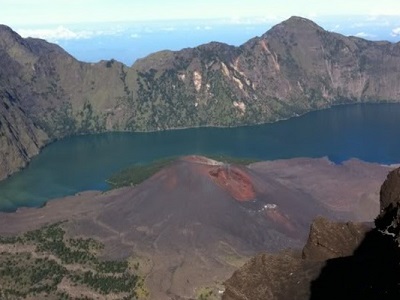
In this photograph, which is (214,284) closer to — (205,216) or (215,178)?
(205,216)

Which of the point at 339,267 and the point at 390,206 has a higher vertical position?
the point at 390,206

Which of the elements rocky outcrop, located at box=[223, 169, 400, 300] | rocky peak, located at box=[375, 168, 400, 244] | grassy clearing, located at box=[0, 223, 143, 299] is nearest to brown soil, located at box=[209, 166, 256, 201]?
grassy clearing, located at box=[0, 223, 143, 299]

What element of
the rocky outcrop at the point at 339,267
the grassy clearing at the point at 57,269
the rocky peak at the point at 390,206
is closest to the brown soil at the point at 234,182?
the grassy clearing at the point at 57,269

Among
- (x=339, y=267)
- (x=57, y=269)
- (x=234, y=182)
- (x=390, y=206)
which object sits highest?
(x=390, y=206)

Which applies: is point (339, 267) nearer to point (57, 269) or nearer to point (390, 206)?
point (390, 206)

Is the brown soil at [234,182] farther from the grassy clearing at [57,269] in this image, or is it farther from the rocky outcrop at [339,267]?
the rocky outcrop at [339,267]

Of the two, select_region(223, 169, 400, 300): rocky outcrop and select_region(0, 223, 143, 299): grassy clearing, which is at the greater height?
select_region(223, 169, 400, 300): rocky outcrop

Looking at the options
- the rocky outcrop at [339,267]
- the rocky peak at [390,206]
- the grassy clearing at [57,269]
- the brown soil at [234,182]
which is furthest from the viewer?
the brown soil at [234,182]

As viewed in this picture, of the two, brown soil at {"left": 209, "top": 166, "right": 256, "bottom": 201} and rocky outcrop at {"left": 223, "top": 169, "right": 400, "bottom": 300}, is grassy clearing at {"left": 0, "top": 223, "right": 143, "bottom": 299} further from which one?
rocky outcrop at {"left": 223, "top": 169, "right": 400, "bottom": 300}

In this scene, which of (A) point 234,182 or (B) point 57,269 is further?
(A) point 234,182

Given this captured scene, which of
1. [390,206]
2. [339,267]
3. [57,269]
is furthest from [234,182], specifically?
Result: [339,267]
